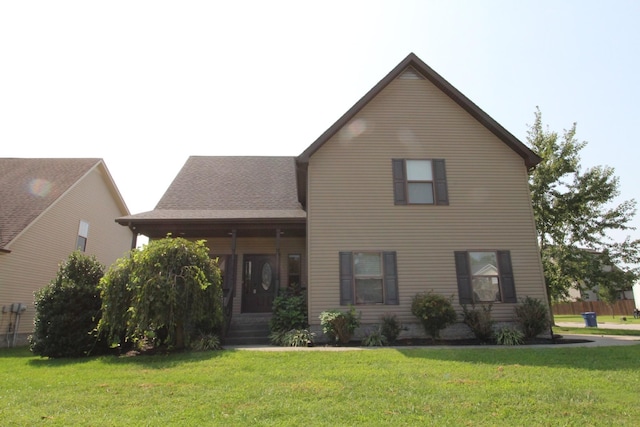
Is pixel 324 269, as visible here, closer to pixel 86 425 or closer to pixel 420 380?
pixel 420 380

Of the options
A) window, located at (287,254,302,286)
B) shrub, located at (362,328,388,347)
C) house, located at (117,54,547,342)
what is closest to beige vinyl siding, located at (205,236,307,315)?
window, located at (287,254,302,286)

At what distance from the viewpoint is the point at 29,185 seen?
48.3 ft

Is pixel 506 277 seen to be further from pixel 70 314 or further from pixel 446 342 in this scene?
pixel 70 314

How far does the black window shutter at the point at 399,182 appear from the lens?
11258 millimetres

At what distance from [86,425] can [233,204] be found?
10.3 m

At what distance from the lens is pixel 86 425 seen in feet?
13.0

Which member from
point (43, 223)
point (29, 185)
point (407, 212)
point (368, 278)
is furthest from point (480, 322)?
point (29, 185)

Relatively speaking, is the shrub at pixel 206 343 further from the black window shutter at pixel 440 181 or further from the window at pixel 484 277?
the black window shutter at pixel 440 181

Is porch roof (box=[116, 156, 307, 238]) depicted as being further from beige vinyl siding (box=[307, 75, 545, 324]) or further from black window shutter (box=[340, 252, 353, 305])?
black window shutter (box=[340, 252, 353, 305])

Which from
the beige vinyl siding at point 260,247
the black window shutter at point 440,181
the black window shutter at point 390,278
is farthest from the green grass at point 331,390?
the beige vinyl siding at point 260,247

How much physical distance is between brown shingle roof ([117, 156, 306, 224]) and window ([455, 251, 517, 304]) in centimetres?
510

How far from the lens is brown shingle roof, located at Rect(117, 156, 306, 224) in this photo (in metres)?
12.5

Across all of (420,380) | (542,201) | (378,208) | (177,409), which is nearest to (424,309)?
(378,208)

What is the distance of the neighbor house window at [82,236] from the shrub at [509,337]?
15.6 m
